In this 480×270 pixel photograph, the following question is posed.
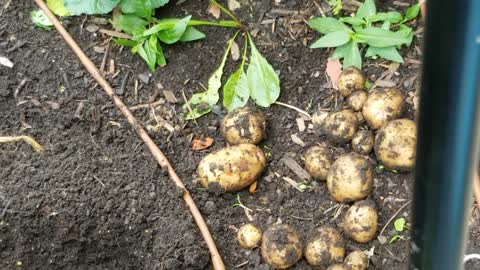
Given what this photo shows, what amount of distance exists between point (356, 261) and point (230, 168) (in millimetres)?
432

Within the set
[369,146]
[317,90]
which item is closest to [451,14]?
[369,146]

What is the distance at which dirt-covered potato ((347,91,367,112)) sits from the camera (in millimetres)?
2117

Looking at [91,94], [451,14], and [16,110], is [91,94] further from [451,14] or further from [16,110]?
[451,14]

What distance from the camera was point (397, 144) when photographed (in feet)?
6.48

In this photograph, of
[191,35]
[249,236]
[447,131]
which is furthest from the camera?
[191,35]

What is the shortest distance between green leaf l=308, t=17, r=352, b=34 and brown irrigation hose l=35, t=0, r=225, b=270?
0.63m

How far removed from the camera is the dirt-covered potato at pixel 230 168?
2.02 metres

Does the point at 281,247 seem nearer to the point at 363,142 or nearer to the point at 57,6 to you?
the point at 363,142

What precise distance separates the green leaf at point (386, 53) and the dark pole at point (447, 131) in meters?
1.38

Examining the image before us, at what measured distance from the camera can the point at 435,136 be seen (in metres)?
0.81

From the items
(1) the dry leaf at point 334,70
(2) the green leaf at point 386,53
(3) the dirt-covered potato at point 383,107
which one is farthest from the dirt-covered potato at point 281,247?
(2) the green leaf at point 386,53

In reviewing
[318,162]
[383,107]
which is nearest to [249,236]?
[318,162]

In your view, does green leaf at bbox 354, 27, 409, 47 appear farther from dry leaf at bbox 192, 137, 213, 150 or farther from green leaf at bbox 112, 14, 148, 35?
green leaf at bbox 112, 14, 148, 35

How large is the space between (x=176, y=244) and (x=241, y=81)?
0.58m
